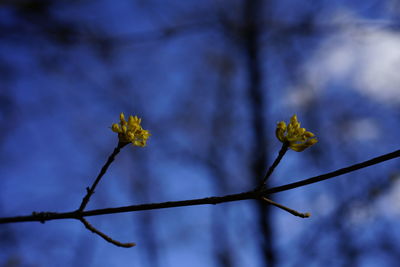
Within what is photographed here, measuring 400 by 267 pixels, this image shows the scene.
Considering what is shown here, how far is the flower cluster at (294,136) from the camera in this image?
42.8 inches

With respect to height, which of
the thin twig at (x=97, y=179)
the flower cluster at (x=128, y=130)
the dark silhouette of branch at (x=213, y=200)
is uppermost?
the flower cluster at (x=128, y=130)

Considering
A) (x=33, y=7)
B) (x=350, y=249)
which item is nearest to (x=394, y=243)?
(x=350, y=249)

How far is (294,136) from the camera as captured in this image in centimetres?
110

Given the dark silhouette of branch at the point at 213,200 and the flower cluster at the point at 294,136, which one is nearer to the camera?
the dark silhouette of branch at the point at 213,200

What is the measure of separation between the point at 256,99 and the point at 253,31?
1.21 m

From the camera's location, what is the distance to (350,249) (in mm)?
4676

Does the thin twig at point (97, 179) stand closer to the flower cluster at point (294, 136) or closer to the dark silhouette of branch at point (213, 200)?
the dark silhouette of branch at point (213, 200)

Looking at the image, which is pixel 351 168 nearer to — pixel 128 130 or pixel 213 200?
pixel 213 200

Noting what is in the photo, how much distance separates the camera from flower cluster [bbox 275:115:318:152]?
1.09 m

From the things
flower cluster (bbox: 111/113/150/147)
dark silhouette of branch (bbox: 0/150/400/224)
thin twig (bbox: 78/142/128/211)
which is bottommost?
dark silhouette of branch (bbox: 0/150/400/224)

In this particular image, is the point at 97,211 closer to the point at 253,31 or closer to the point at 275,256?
the point at 275,256

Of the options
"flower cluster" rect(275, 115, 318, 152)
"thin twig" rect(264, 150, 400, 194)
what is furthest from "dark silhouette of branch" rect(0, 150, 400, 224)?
"flower cluster" rect(275, 115, 318, 152)

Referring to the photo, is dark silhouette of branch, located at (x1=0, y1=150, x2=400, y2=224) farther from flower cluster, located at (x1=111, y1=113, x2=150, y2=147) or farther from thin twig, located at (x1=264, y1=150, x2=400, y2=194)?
flower cluster, located at (x1=111, y1=113, x2=150, y2=147)

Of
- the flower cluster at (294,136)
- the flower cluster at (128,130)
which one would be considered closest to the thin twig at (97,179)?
the flower cluster at (128,130)
